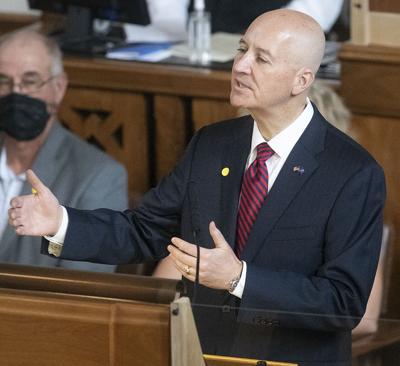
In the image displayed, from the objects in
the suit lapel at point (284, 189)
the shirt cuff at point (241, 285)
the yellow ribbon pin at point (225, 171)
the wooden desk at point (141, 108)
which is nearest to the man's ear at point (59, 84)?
the wooden desk at point (141, 108)

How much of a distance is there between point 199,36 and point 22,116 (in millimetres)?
1191

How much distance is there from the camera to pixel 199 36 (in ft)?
16.2

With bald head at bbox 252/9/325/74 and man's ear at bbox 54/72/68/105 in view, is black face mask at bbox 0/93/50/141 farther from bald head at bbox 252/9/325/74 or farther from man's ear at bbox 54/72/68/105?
bald head at bbox 252/9/325/74

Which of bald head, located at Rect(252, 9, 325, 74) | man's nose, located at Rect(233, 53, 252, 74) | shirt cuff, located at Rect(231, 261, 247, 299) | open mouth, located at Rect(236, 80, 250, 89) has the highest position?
bald head, located at Rect(252, 9, 325, 74)

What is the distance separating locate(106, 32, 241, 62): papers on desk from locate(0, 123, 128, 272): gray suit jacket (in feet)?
3.47

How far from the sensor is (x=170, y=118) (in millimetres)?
4691

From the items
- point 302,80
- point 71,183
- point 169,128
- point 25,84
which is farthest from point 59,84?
point 302,80

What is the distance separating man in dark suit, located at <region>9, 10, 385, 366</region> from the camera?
239 cm

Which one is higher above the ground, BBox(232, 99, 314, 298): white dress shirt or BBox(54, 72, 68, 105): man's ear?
BBox(232, 99, 314, 298): white dress shirt

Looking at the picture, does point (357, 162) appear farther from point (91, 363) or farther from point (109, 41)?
point (109, 41)

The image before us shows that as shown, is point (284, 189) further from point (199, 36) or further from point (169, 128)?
point (199, 36)

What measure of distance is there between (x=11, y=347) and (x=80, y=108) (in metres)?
2.76

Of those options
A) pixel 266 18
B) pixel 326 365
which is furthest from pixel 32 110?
pixel 326 365

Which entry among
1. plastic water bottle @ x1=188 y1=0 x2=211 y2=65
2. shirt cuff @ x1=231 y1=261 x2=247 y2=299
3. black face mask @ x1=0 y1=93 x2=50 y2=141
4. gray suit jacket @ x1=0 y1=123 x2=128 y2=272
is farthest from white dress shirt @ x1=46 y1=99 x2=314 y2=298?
plastic water bottle @ x1=188 y1=0 x2=211 y2=65
